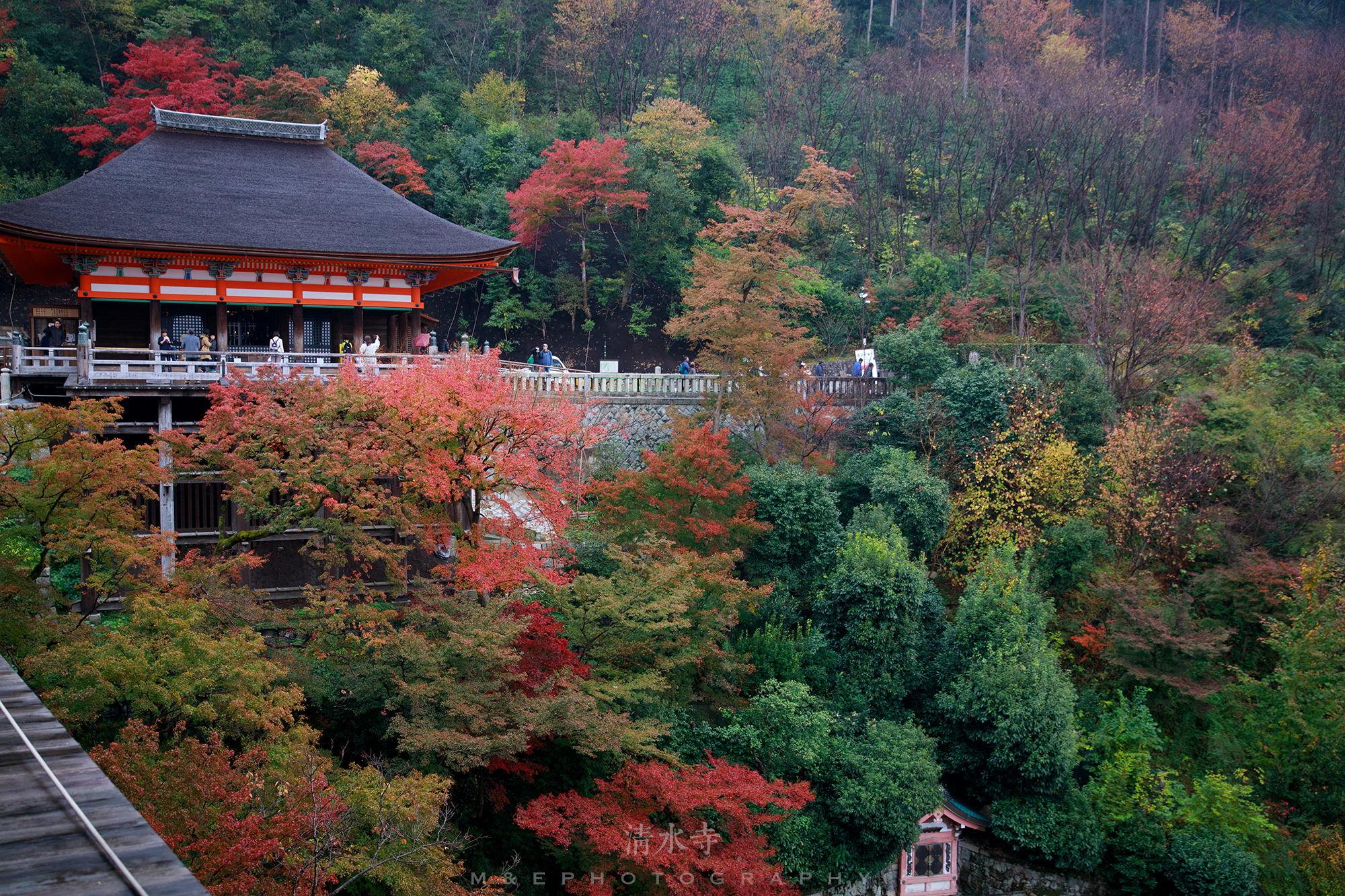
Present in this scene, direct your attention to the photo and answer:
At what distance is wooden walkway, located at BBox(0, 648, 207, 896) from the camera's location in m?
3.83

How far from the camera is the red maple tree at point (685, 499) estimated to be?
17.3 m

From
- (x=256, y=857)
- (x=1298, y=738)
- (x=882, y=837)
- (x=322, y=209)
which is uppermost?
(x=322, y=209)

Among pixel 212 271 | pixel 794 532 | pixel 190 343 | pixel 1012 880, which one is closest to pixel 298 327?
pixel 212 271

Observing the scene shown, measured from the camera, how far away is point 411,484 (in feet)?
47.1

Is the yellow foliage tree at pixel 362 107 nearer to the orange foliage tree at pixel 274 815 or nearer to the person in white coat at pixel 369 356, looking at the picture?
the person in white coat at pixel 369 356

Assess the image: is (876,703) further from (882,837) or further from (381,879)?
(381,879)

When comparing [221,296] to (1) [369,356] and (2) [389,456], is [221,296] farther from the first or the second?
(2) [389,456]

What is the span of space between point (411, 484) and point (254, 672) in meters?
4.63

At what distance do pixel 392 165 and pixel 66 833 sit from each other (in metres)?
30.0

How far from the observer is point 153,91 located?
3009cm

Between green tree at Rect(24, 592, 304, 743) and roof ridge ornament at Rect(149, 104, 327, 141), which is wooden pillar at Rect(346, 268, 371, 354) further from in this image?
green tree at Rect(24, 592, 304, 743)

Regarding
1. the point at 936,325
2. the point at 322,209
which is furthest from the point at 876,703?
the point at 322,209

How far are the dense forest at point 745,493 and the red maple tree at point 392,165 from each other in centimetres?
29

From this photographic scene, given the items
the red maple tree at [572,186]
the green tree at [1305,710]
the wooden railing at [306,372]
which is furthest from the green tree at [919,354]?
the red maple tree at [572,186]
